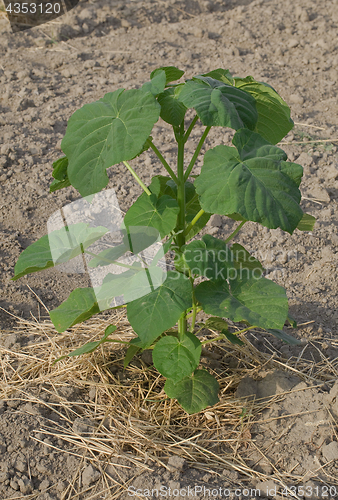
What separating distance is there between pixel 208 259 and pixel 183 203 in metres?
0.23

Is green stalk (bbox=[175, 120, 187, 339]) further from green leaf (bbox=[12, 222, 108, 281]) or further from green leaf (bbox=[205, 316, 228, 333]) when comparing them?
green leaf (bbox=[12, 222, 108, 281])

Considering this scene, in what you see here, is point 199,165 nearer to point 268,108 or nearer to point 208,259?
point 268,108

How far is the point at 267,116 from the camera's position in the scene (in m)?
1.50

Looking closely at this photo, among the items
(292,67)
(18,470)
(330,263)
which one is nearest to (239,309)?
(18,470)

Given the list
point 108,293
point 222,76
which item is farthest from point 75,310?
point 222,76

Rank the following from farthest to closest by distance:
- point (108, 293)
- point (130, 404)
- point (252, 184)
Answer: point (130, 404)
point (108, 293)
point (252, 184)

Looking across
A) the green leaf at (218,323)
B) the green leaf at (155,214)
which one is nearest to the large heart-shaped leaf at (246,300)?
the green leaf at (218,323)

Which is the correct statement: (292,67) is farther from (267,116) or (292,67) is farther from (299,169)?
(299,169)

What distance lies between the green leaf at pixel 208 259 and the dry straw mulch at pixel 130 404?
0.56 m

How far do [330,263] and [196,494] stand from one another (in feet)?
4.58

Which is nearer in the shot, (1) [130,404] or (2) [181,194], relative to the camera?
(2) [181,194]

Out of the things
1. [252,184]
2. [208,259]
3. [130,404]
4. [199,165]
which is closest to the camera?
[252,184]

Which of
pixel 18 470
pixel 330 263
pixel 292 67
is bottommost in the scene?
pixel 330 263

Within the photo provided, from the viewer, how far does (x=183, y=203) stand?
4.86ft
